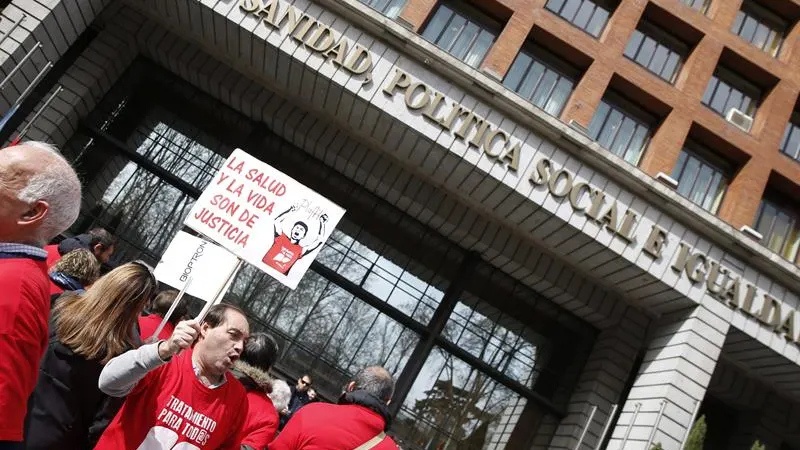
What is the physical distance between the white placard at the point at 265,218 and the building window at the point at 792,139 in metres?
11.8

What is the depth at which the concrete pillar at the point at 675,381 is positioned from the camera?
10406 mm

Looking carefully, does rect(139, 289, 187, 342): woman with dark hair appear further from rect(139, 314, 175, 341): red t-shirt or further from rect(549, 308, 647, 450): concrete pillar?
rect(549, 308, 647, 450): concrete pillar

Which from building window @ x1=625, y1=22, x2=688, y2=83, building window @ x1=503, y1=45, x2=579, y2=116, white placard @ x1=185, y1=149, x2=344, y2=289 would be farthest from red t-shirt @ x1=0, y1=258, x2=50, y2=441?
building window @ x1=625, y1=22, x2=688, y2=83

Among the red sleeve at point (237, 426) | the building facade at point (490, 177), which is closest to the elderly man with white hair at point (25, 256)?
the red sleeve at point (237, 426)

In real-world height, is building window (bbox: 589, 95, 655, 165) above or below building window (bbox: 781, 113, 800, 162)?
below

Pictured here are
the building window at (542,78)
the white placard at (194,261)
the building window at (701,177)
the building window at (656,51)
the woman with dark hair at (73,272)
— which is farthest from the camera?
the building window at (656,51)

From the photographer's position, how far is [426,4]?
1240 cm

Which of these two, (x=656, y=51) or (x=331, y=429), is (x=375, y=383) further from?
(x=656, y=51)

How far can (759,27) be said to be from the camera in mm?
14352

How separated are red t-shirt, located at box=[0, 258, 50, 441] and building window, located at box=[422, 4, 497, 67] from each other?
11391 millimetres

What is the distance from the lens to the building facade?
35.8ft

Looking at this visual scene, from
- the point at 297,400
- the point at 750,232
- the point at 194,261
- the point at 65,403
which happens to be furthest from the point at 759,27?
the point at 65,403

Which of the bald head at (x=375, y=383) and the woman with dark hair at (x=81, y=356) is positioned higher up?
the bald head at (x=375, y=383)

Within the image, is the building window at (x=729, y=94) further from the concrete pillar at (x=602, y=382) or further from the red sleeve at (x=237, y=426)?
the red sleeve at (x=237, y=426)
